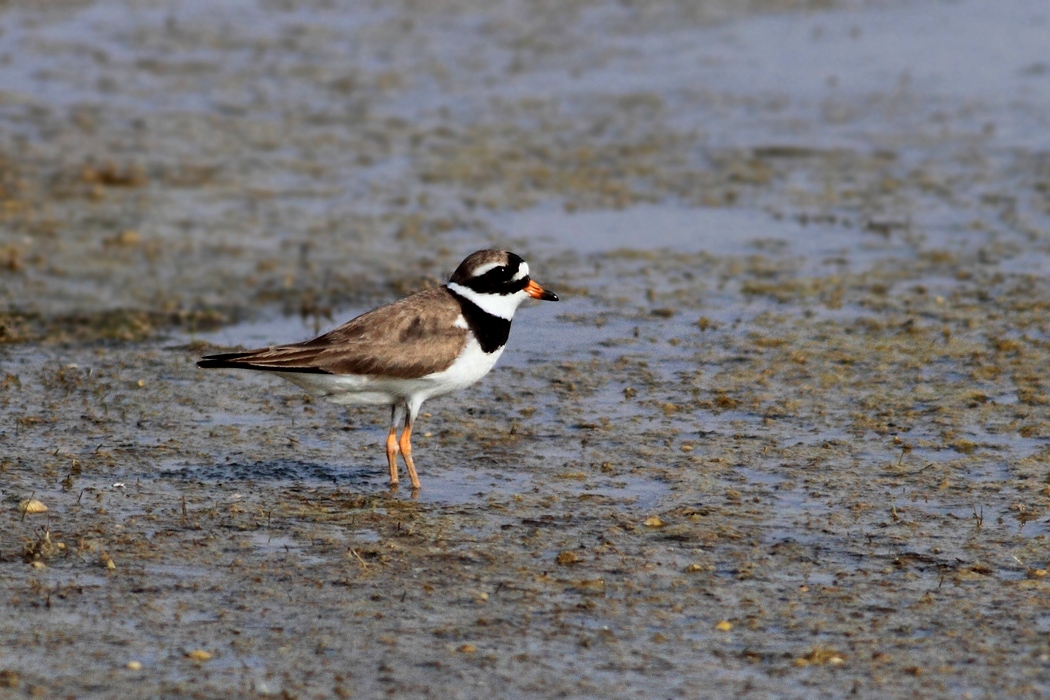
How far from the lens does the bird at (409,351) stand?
8906 millimetres

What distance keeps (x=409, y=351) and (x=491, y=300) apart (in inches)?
28.8

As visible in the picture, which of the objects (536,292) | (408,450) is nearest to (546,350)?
(536,292)

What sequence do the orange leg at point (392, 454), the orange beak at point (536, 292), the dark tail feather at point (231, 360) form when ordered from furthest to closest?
the orange beak at point (536, 292), the orange leg at point (392, 454), the dark tail feather at point (231, 360)

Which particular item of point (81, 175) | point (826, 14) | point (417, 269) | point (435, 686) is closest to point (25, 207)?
point (81, 175)

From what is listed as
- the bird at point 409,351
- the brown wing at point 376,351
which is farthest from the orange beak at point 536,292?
the brown wing at point 376,351

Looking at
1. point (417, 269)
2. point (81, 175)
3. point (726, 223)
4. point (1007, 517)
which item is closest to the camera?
point (1007, 517)

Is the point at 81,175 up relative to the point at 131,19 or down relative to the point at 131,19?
down

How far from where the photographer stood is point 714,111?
18.6 meters

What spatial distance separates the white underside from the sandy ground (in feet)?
1.61

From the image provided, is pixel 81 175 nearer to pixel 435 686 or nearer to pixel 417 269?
pixel 417 269

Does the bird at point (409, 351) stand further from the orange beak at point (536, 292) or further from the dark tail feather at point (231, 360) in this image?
the orange beak at point (536, 292)

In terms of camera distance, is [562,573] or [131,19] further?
[131,19]

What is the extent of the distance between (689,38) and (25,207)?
9.85 metres

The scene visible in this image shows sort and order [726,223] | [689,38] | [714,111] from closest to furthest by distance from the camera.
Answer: [726,223]
[714,111]
[689,38]
